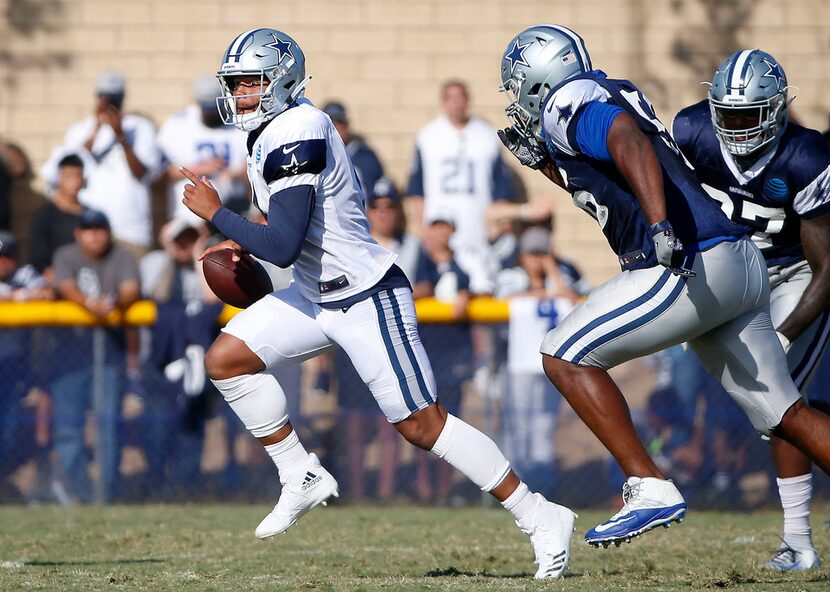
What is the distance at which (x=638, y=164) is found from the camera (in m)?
4.36

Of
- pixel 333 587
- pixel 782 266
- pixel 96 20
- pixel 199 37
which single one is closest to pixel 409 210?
pixel 199 37

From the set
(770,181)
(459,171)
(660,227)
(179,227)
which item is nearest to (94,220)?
(179,227)

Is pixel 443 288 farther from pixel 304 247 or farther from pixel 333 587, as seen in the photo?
pixel 333 587

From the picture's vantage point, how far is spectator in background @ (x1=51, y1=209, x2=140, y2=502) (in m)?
7.98

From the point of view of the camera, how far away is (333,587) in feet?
15.2

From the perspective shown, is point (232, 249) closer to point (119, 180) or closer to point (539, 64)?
point (539, 64)

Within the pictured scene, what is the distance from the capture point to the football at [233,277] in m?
5.46

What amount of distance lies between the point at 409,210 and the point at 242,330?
4.71 metres

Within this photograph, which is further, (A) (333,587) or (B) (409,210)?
(B) (409,210)

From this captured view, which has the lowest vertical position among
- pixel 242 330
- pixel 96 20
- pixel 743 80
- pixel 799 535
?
pixel 799 535

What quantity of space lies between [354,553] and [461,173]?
3942 millimetres

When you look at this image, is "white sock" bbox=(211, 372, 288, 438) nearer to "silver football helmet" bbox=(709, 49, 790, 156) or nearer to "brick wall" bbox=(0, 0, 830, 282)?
"silver football helmet" bbox=(709, 49, 790, 156)

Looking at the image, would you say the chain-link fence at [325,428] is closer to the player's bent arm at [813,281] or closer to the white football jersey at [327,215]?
the player's bent arm at [813,281]

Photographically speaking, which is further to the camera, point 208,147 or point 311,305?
point 208,147
